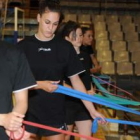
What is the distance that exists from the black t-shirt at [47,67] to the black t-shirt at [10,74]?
29.4 inches

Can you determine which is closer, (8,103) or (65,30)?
(8,103)

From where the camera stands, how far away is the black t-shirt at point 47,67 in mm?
2475

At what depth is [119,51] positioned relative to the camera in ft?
31.3

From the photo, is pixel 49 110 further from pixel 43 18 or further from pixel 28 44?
pixel 43 18

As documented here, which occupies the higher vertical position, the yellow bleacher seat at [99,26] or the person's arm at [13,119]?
the yellow bleacher seat at [99,26]

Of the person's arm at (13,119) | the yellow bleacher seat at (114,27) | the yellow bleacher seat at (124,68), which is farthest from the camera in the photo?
the yellow bleacher seat at (114,27)

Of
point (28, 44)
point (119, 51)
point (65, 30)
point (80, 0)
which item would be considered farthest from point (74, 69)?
point (80, 0)

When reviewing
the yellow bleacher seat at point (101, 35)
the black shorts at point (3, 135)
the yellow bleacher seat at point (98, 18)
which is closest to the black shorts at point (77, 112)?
the black shorts at point (3, 135)

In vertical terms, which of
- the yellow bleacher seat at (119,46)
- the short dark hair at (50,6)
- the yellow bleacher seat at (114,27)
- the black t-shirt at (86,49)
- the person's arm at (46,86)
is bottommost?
the person's arm at (46,86)

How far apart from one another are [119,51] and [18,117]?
819 centimetres

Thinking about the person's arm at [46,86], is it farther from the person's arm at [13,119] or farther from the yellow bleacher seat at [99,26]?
the yellow bleacher seat at [99,26]

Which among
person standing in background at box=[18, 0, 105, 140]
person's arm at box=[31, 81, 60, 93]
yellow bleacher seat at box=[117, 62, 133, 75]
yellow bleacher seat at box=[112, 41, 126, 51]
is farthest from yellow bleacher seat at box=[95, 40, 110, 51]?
person's arm at box=[31, 81, 60, 93]

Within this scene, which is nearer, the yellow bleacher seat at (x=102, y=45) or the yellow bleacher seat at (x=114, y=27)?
the yellow bleacher seat at (x=102, y=45)

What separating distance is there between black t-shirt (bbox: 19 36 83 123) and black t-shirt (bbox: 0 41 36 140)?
748mm
